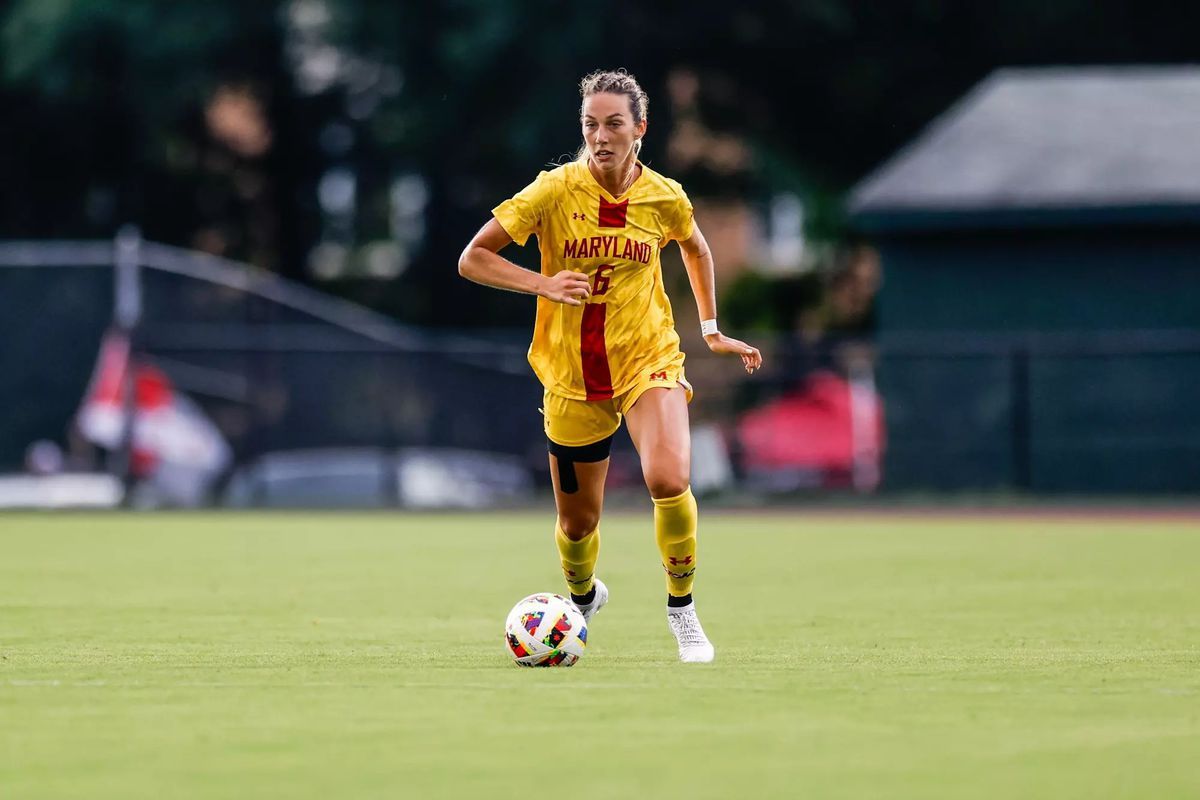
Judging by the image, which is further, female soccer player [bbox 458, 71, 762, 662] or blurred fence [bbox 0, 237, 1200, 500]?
blurred fence [bbox 0, 237, 1200, 500]

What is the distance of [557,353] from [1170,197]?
19.6 meters

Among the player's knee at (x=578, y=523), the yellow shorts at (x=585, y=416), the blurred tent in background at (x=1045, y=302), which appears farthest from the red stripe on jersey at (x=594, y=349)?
the blurred tent in background at (x=1045, y=302)

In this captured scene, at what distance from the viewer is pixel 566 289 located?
9086 mm

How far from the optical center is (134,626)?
1112 cm

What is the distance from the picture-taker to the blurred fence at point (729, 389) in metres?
27.2

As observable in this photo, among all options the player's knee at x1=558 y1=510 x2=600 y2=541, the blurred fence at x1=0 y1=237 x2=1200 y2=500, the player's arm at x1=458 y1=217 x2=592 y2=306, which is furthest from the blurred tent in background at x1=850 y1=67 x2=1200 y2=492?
the player's arm at x1=458 y1=217 x2=592 y2=306

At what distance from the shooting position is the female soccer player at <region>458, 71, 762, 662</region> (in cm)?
931

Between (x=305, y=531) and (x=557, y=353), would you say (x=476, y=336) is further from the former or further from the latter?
(x=557, y=353)

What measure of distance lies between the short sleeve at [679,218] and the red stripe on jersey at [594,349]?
1.62ft

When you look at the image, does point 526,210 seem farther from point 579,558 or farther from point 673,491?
point 579,558

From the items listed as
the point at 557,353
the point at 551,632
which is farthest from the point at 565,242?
the point at 551,632

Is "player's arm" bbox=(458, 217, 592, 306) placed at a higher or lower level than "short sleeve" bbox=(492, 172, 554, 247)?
lower

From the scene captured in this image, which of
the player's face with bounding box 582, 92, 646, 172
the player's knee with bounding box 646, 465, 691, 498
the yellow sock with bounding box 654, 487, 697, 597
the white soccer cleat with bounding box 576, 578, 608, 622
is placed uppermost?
the player's face with bounding box 582, 92, 646, 172

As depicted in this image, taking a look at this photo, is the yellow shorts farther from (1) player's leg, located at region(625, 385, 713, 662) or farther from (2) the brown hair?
(2) the brown hair
